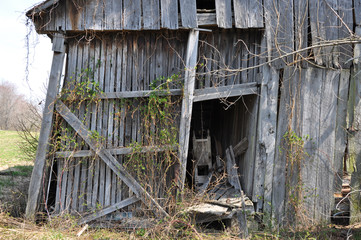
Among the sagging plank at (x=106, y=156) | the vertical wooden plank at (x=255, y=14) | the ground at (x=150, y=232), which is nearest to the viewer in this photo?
the ground at (x=150, y=232)

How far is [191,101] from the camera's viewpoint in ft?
18.9

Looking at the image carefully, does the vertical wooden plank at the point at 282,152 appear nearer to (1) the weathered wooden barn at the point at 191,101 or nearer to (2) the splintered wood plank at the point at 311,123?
(1) the weathered wooden barn at the point at 191,101

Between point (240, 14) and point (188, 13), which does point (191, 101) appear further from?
point (240, 14)

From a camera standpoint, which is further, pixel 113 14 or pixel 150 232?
→ pixel 113 14

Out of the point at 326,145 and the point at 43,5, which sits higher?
the point at 43,5

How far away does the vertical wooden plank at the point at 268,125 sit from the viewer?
231 inches

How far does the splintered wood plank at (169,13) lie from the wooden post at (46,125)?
203 cm

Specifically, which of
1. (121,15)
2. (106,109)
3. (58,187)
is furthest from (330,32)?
(58,187)

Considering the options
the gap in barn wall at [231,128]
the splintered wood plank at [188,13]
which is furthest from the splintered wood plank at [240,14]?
the gap in barn wall at [231,128]

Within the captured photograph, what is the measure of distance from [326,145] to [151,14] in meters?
4.37

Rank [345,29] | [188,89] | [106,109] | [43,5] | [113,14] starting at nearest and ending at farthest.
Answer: [43,5] → [113,14] → [188,89] → [106,109] → [345,29]

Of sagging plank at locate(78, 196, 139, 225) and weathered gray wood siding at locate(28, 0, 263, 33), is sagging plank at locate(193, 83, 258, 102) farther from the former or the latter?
sagging plank at locate(78, 196, 139, 225)

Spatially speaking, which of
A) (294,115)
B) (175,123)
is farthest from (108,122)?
(294,115)

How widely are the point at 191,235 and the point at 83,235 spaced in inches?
77.7
